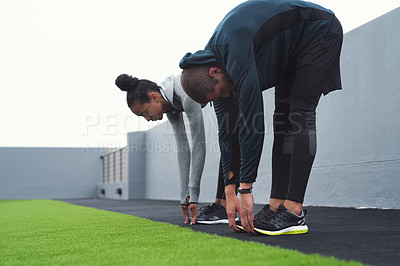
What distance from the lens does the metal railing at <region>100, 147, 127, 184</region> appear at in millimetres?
11695

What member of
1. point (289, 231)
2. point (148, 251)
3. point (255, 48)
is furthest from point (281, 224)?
point (255, 48)

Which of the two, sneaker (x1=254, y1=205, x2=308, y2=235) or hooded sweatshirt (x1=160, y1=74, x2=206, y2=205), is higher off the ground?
hooded sweatshirt (x1=160, y1=74, x2=206, y2=205)

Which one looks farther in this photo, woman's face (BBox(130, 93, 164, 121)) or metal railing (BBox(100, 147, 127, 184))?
metal railing (BBox(100, 147, 127, 184))

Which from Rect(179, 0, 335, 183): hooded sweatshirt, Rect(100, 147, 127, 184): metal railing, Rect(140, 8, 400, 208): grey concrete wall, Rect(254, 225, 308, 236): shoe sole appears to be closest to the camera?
Rect(179, 0, 335, 183): hooded sweatshirt

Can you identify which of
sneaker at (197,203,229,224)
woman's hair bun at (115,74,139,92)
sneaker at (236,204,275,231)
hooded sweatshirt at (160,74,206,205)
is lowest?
sneaker at (197,203,229,224)

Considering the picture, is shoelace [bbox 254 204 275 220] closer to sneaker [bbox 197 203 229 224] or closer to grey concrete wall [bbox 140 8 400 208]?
sneaker [bbox 197 203 229 224]

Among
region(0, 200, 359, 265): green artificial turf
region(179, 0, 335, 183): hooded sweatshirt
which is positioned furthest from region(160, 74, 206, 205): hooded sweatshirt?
region(179, 0, 335, 183): hooded sweatshirt

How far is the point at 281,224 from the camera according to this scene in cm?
162

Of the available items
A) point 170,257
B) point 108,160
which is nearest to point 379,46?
point 170,257

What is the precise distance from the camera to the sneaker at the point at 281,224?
1615mm

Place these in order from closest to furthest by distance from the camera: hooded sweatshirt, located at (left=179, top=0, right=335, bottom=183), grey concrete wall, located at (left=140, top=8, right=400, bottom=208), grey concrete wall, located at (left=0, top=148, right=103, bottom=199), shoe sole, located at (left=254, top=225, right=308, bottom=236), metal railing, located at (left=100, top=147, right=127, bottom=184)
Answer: hooded sweatshirt, located at (left=179, top=0, right=335, bottom=183), shoe sole, located at (left=254, top=225, right=308, bottom=236), grey concrete wall, located at (left=140, top=8, right=400, bottom=208), metal railing, located at (left=100, top=147, right=127, bottom=184), grey concrete wall, located at (left=0, top=148, right=103, bottom=199)

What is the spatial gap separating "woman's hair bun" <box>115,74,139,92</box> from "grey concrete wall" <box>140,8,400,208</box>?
2.38 meters

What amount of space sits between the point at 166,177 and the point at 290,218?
7870 millimetres

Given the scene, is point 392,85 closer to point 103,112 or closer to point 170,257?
point 170,257
